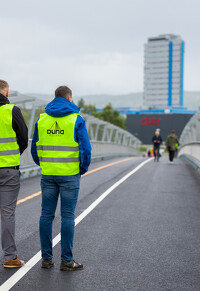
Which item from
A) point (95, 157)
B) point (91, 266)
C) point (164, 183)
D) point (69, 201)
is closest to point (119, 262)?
point (91, 266)

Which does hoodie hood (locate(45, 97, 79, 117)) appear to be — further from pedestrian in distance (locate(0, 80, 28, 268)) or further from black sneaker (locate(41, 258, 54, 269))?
black sneaker (locate(41, 258, 54, 269))

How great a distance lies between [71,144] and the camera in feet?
15.1

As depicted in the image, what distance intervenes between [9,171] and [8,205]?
351 millimetres

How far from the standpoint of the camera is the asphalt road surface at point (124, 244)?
4.30m

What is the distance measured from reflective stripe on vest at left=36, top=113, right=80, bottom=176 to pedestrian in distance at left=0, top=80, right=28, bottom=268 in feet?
0.95

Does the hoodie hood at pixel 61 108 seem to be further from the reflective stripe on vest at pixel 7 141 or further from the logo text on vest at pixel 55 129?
the reflective stripe on vest at pixel 7 141

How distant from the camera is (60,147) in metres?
4.61

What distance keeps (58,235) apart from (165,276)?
205 cm

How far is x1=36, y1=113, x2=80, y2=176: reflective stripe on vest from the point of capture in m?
4.57

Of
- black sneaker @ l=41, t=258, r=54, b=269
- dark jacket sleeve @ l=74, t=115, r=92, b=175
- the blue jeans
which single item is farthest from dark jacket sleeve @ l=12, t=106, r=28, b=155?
black sneaker @ l=41, t=258, r=54, b=269

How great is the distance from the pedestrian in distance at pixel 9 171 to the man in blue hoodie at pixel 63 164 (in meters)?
0.27

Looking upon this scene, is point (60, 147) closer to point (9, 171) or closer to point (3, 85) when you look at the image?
point (9, 171)

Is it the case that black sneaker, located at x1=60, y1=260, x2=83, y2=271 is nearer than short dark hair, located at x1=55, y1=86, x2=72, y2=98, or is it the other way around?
black sneaker, located at x1=60, y1=260, x2=83, y2=271

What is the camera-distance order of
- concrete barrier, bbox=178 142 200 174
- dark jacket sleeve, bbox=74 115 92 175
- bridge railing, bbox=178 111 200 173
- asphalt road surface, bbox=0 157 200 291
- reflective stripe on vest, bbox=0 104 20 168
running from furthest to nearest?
1. bridge railing, bbox=178 111 200 173
2. concrete barrier, bbox=178 142 200 174
3. reflective stripe on vest, bbox=0 104 20 168
4. dark jacket sleeve, bbox=74 115 92 175
5. asphalt road surface, bbox=0 157 200 291
